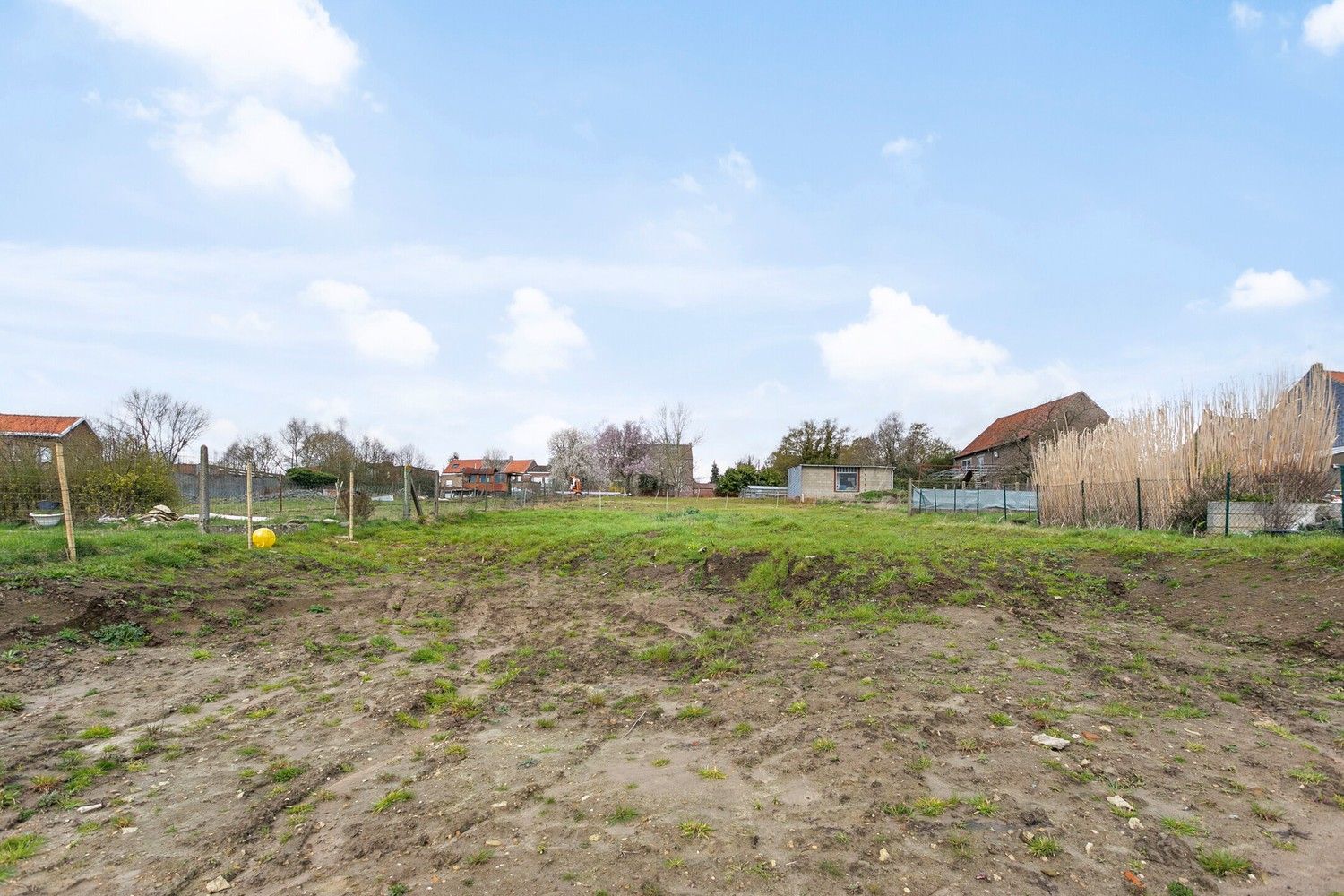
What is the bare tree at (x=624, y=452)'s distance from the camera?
59219mm

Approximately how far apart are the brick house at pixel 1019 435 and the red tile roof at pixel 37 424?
4882 centimetres

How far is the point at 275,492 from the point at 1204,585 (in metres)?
19.1

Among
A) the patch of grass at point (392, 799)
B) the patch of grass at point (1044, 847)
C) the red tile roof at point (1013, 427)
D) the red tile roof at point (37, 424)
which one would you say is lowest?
the patch of grass at point (1044, 847)

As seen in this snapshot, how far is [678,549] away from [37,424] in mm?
40933

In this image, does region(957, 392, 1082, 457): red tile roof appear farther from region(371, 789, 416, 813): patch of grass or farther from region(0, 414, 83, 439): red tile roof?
region(0, 414, 83, 439): red tile roof

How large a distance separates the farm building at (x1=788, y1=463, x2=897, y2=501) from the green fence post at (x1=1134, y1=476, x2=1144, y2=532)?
2369cm

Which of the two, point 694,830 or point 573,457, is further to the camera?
point 573,457

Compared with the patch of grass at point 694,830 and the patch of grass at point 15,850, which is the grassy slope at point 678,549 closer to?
the patch of grass at point 15,850

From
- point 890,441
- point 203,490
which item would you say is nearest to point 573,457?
point 890,441

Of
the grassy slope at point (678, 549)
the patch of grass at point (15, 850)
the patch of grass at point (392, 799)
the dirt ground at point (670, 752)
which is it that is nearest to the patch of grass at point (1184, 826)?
the dirt ground at point (670, 752)

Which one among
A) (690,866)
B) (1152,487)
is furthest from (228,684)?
(1152,487)

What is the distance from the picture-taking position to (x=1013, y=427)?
4366 centimetres

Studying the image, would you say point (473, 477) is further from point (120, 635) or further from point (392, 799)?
point (392, 799)

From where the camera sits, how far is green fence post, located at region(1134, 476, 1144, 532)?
46.8ft
